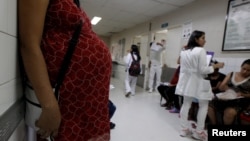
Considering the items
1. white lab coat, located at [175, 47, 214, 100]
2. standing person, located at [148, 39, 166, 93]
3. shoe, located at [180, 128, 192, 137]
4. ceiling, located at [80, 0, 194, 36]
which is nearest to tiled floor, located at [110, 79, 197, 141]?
shoe, located at [180, 128, 192, 137]

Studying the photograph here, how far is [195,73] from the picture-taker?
8.17 feet

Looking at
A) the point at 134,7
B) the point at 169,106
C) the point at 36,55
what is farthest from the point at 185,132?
the point at 134,7

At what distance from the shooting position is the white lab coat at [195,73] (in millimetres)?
2410

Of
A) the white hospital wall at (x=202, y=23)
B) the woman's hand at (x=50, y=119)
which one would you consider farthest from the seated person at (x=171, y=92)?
the woman's hand at (x=50, y=119)

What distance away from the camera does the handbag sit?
0.58 metres

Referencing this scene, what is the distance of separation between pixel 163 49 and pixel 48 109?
532 cm

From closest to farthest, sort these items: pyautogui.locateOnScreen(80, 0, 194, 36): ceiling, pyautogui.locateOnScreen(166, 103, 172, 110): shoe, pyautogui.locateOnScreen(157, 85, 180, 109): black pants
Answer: pyautogui.locateOnScreen(157, 85, 180, 109): black pants, pyautogui.locateOnScreen(166, 103, 172, 110): shoe, pyautogui.locateOnScreen(80, 0, 194, 36): ceiling

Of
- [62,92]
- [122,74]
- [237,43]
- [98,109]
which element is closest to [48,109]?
[62,92]

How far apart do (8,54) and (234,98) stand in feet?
9.38

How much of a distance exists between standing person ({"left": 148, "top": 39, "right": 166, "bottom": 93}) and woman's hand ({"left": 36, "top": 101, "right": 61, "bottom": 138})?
17.1 ft

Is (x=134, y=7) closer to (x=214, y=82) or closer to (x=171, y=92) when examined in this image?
(x=171, y=92)

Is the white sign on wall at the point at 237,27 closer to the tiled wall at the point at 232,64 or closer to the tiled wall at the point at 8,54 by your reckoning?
the tiled wall at the point at 232,64

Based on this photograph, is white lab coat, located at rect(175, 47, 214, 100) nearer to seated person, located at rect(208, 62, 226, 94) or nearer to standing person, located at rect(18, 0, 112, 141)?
seated person, located at rect(208, 62, 226, 94)

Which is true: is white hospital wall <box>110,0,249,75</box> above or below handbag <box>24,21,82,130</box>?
above
